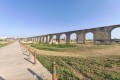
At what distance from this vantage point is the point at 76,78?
7633 millimetres

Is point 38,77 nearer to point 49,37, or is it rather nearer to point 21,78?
point 21,78

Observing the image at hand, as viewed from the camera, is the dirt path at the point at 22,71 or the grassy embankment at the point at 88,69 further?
the grassy embankment at the point at 88,69

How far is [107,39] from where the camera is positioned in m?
36.6

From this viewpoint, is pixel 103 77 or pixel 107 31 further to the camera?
pixel 107 31

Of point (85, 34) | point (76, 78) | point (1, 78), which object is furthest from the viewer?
point (85, 34)

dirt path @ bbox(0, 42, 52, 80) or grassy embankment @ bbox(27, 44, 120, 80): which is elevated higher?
dirt path @ bbox(0, 42, 52, 80)

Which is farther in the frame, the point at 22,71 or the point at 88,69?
the point at 88,69

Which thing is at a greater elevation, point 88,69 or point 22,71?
point 22,71

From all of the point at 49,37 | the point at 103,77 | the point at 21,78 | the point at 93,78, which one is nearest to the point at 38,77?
the point at 21,78

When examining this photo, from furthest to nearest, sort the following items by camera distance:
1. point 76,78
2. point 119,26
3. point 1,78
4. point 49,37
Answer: point 49,37 < point 119,26 < point 76,78 < point 1,78

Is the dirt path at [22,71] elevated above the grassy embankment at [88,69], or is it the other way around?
the dirt path at [22,71]

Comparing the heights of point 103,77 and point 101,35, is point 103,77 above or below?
below

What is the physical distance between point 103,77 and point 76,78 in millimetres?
1528

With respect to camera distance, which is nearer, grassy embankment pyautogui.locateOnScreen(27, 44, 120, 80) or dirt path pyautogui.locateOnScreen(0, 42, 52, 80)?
dirt path pyautogui.locateOnScreen(0, 42, 52, 80)
